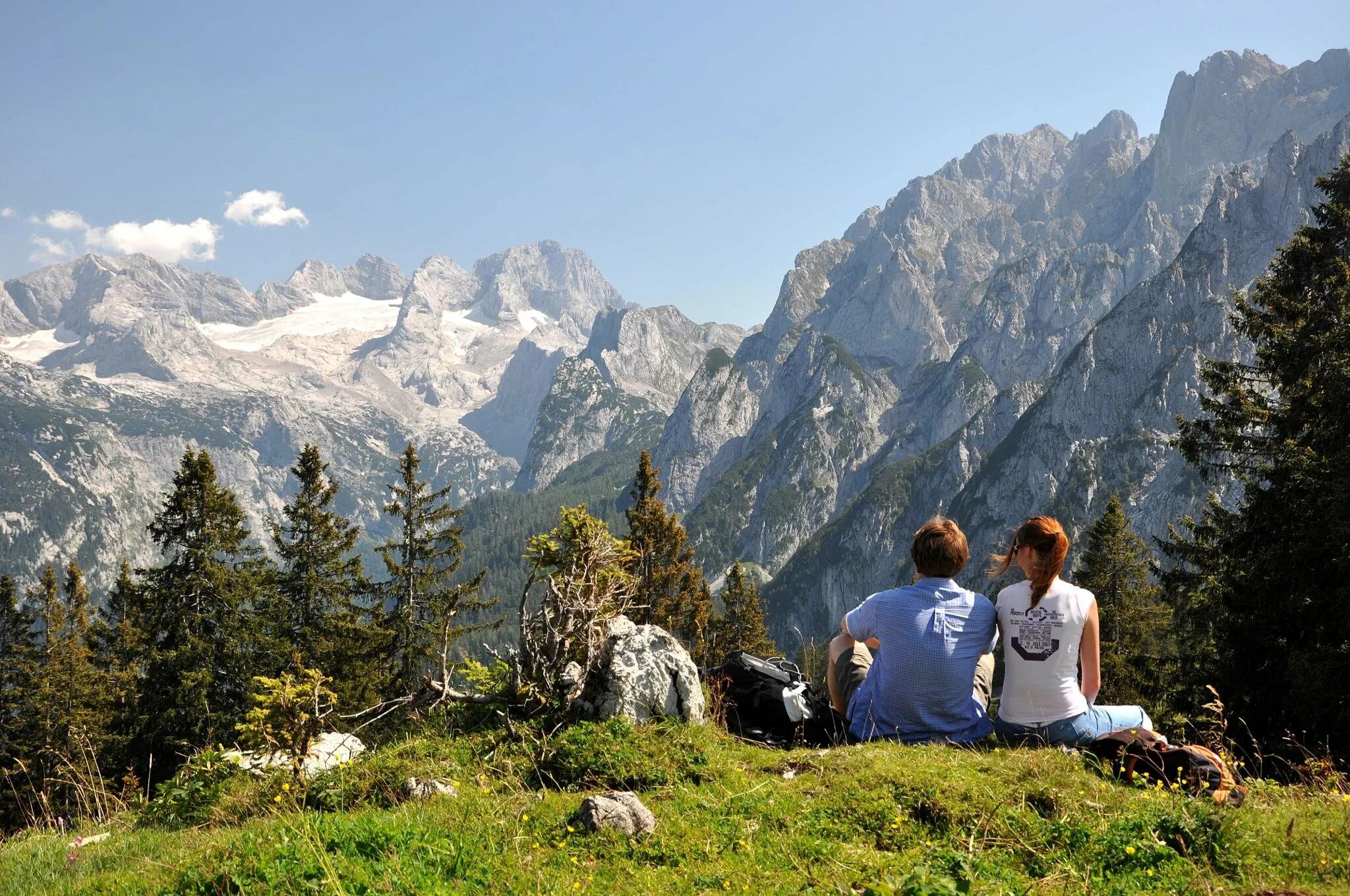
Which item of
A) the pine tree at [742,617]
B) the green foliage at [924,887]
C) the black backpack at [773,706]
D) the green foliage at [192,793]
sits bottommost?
the pine tree at [742,617]

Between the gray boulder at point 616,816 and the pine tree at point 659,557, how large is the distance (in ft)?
87.6

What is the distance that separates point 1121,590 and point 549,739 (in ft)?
107

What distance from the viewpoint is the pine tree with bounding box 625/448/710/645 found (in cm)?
3406

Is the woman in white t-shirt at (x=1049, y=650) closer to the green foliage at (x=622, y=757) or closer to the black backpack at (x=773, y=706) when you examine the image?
the black backpack at (x=773, y=706)

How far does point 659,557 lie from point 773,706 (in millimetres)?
28025

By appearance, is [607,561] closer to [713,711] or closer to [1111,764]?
[713,711]

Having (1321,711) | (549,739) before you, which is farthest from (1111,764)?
(1321,711)

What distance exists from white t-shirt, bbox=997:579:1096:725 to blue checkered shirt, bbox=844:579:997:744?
0.88 ft

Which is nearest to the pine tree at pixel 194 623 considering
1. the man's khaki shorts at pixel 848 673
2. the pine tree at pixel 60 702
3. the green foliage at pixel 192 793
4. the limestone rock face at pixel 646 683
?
the pine tree at pixel 60 702

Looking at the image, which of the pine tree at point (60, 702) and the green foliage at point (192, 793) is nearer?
the green foliage at point (192, 793)

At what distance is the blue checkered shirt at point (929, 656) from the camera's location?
Answer: 6812mm

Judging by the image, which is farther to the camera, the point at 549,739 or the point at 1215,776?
the point at 549,739

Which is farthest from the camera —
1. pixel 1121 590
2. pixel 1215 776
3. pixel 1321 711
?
pixel 1121 590

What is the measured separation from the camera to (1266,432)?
19.7 metres
